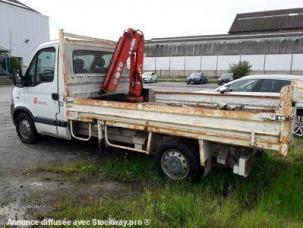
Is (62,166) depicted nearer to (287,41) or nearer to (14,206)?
(14,206)

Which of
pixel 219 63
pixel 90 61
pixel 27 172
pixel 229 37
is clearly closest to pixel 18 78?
pixel 90 61

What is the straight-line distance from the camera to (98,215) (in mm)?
4164

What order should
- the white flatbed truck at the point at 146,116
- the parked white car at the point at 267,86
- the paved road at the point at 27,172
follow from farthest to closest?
the parked white car at the point at 267,86, the paved road at the point at 27,172, the white flatbed truck at the point at 146,116

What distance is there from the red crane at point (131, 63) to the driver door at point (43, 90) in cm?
109

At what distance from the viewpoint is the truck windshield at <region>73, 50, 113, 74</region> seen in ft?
22.1

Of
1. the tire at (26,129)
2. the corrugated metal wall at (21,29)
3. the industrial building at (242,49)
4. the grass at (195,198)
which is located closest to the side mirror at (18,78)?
the tire at (26,129)

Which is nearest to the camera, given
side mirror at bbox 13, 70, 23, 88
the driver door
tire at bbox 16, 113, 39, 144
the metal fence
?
the driver door

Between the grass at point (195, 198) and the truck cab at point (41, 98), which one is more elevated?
the truck cab at point (41, 98)

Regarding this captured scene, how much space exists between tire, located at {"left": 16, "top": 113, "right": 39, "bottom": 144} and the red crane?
189 cm

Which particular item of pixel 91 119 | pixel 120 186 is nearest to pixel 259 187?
pixel 120 186

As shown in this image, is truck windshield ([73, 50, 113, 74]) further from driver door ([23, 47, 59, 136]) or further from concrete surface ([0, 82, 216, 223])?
concrete surface ([0, 82, 216, 223])

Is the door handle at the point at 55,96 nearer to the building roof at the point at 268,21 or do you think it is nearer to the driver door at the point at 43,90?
the driver door at the point at 43,90

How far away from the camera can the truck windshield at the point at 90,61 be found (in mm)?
6723

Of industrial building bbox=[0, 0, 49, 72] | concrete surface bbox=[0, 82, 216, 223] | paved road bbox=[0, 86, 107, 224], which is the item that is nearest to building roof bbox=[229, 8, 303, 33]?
industrial building bbox=[0, 0, 49, 72]
